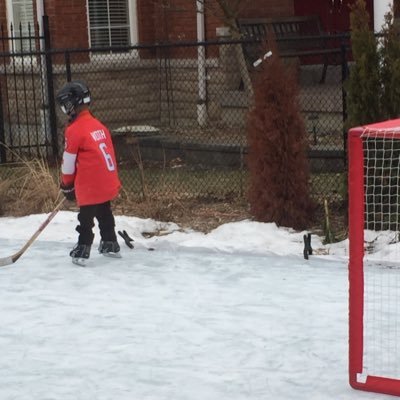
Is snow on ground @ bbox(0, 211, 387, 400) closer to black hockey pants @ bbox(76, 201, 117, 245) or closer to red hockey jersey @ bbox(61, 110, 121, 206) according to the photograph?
black hockey pants @ bbox(76, 201, 117, 245)

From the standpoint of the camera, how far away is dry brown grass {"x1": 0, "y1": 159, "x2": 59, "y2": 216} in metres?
9.91

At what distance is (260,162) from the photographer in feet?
29.0

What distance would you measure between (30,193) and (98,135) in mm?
2396

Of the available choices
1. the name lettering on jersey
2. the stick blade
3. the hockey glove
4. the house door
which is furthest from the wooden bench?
the stick blade

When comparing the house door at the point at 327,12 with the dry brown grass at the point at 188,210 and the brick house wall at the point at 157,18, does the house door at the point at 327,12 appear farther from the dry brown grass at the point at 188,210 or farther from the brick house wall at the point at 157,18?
the dry brown grass at the point at 188,210

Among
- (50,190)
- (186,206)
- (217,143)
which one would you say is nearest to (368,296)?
(186,206)

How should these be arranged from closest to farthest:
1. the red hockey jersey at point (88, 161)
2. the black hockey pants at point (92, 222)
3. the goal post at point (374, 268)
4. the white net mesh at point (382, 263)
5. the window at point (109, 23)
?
the goal post at point (374, 268) < the white net mesh at point (382, 263) < the red hockey jersey at point (88, 161) < the black hockey pants at point (92, 222) < the window at point (109, 23)

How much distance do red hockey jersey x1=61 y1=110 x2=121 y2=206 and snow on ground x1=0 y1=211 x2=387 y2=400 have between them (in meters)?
0.63

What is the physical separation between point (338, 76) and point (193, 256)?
7465 mm

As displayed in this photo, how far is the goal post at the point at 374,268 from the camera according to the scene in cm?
504

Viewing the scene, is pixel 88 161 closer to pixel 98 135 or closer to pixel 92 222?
pixel 98 135

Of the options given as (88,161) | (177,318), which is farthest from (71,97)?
(177,318)

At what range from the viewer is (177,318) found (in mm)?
6578

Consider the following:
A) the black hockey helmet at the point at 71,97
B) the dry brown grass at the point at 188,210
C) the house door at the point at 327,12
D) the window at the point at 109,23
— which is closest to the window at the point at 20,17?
the window at the point at 109,23
